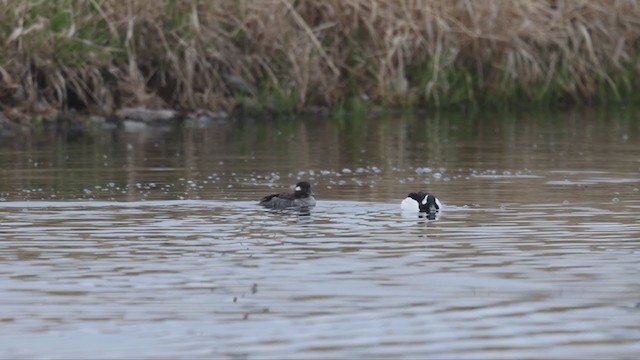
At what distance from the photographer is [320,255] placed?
10.8 metres

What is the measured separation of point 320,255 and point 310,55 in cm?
1522

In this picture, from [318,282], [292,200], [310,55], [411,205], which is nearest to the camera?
[318,282]

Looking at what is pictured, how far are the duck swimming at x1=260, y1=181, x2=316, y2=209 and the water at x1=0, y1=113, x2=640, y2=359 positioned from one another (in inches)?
5.5

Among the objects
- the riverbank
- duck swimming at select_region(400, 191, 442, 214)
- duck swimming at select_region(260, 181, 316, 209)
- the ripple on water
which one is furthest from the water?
the riverbank

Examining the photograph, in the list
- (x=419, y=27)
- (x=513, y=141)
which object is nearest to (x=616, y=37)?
(x=419, y=27)

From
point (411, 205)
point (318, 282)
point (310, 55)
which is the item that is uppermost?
point (310, 55)

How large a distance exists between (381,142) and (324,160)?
8.71ft

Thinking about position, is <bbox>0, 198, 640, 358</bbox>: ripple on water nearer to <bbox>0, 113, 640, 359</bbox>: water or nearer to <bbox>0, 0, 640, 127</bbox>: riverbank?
<bbox>0, 113, 640, 359</bbox>: water

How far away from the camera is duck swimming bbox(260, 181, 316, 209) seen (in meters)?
13.7

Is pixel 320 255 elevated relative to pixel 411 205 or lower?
lower

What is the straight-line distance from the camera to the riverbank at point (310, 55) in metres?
23.7

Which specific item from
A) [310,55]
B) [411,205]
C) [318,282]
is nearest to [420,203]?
[411,205]

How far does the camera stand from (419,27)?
26.2 meters

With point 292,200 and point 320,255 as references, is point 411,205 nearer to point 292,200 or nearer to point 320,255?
point 292,200
